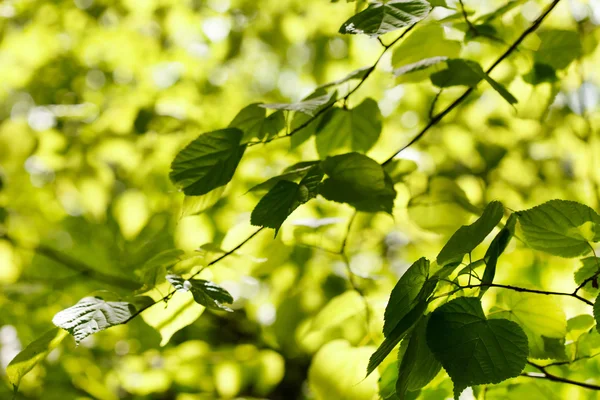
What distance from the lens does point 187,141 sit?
1.32 m

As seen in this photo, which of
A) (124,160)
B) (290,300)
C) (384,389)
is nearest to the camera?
(384,389)

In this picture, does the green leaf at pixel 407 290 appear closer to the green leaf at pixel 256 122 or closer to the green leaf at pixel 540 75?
the green leaf at pixel 256 122

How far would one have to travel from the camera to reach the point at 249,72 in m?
2.03

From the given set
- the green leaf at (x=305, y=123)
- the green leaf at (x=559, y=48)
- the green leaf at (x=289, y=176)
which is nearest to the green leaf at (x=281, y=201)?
the green leaf at (x=289, y=176)

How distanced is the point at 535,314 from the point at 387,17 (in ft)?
1.13

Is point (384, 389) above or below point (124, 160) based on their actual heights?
above

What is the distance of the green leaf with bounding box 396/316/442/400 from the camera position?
0.37 metres

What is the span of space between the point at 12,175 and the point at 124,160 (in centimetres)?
43

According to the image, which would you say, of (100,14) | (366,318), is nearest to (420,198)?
(366,318)

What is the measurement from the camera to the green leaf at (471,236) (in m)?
0.39

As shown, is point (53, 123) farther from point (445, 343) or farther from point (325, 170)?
point (445, 343)

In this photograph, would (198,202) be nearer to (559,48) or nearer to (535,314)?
(535,314)

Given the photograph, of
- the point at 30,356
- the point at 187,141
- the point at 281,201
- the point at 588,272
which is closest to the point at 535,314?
the point at 588,272

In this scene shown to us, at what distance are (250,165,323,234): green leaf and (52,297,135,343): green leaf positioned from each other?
16 centimetres
